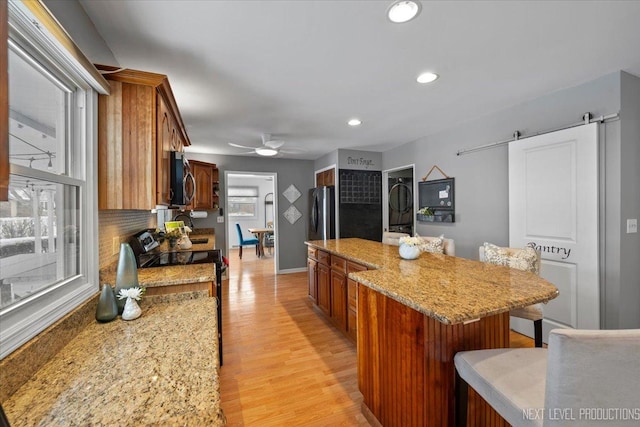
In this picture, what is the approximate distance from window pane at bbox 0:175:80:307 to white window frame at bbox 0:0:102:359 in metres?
0.04

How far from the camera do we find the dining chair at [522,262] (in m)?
1.75

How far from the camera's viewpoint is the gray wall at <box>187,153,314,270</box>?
5281 mm

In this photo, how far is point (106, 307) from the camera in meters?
1.24

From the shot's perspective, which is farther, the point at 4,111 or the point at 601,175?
the point at 601,175

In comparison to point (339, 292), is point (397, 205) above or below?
above

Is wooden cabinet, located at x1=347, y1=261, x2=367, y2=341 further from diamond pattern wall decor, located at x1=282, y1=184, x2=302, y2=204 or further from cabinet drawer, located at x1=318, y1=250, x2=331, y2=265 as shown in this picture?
diamond pattern wall decor, located at x1=282, y1=184, x2=302, y2=204

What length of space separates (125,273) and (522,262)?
254 cm

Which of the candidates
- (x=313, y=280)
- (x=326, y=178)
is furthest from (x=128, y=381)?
(x=326, y=178)

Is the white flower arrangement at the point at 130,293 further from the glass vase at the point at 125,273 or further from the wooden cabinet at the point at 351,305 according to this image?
the wooden cabinet at the point at 351,305

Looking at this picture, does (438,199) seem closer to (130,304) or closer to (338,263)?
(338,263)

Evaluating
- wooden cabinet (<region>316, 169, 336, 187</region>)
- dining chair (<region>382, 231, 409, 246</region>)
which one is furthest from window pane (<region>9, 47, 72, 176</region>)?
wooden cabinet (<region>316, 169, 336, 187</region>)

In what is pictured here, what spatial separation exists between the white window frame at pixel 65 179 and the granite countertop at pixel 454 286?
1416 millimetres

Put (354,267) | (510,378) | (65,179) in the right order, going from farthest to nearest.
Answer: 1. (354,267)
2. (65,179)
3. (510,378)

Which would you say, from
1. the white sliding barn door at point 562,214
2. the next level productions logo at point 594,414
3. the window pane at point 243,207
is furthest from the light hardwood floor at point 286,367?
the window pane at point 243,207
